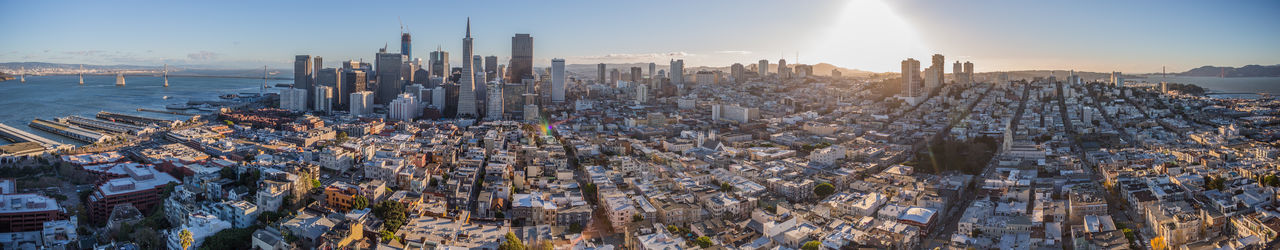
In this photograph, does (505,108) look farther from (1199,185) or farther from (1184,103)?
(1184,103)

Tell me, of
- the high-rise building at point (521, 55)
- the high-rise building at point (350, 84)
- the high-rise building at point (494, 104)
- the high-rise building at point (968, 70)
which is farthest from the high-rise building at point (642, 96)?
the high-rise building at point (968, 70)

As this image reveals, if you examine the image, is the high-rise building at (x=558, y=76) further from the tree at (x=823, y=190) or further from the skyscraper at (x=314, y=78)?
the tree at (x=823, y=190)

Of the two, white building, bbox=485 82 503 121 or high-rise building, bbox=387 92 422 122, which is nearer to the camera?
high-rise building, bbox=387 92 422 122

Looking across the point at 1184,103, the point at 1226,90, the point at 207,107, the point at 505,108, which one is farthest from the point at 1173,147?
the point at 207,107

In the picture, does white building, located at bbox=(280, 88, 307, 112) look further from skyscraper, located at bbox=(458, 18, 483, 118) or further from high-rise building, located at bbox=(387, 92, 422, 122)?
skyscraper, located at bbox=(458, 18, 483, 118)

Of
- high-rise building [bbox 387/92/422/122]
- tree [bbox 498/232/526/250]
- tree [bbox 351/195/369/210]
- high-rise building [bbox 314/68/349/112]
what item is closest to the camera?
tree [bbox 498/232/526/250]

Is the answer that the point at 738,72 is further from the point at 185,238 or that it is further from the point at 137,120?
the point at 185,238

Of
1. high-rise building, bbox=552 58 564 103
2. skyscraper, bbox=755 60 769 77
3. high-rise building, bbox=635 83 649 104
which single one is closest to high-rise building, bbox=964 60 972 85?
high-rise building, bbox=635 83 649 104
